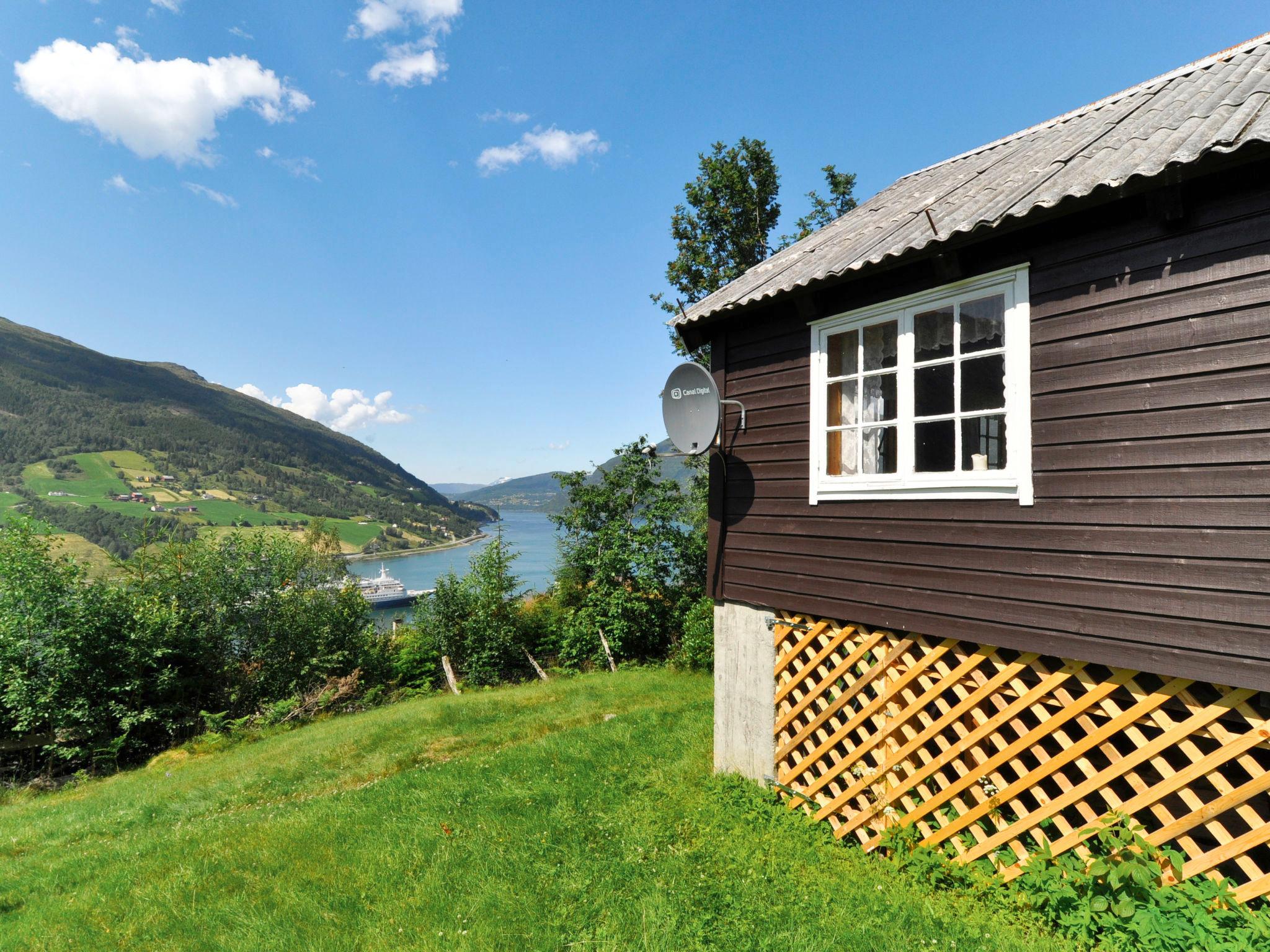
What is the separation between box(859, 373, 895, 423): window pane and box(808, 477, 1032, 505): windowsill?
0.57m

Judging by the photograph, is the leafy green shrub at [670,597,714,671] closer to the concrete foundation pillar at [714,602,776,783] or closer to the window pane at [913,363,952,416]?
the concrete foundation pillar at [714,602,776,783]

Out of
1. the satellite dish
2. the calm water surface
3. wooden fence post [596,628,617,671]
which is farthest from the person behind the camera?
the calm water surface

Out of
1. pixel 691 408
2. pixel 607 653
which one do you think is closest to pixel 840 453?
pixel 691 408

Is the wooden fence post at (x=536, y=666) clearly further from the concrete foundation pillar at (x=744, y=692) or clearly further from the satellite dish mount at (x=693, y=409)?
the satellite dish mount at (x=693, y=409)

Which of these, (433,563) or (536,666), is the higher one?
(536,666)

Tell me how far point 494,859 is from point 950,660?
356cm

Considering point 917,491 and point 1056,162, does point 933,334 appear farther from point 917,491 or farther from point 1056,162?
point 1056,162

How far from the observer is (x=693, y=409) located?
5.30 m

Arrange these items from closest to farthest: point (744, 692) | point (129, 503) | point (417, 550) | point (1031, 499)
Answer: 1. point (1031, 499)
2. point (744, 692)
3. point (129, 503)
4. point (417, 550)

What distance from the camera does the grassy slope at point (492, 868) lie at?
323 centimetres

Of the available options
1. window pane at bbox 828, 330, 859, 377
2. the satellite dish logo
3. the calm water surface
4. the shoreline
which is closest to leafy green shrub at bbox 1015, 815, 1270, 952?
window pane at bbox 828, 330, 859, 377

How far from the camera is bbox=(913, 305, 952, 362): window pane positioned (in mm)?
3971

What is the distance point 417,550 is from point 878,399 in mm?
82296

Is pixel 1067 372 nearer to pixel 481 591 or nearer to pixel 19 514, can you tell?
pixel 481 591
